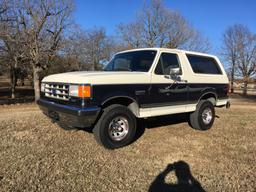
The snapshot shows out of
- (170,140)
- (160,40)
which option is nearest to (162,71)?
(170,140)

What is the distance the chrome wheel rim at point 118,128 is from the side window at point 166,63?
1.41 metres

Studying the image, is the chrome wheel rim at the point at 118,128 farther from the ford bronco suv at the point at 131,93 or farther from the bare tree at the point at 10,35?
the bare tree at the point at 10,35

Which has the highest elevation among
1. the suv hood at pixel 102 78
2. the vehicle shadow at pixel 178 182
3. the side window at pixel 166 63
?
the side window at pixel 166 63

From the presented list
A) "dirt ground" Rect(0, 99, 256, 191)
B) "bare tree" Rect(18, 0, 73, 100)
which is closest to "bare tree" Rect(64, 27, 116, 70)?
"bare tree" Rect(18, 0, 73, 100)

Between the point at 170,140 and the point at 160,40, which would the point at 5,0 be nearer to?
the point at 170,140

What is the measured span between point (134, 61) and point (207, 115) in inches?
109

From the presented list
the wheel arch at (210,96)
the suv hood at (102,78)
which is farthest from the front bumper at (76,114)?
the wheel arch at (210,96)

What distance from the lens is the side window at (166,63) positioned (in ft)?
17.9

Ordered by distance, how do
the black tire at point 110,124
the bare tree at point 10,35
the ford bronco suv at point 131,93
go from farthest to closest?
1. the bare tree at point 10,35
2. the black tire at point 110,124
3. the ford bronco suv at point 131,93

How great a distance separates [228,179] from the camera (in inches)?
141

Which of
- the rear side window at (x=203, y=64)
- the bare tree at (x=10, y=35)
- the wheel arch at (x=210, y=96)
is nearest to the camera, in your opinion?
the rear side window at (x=203, y=64)

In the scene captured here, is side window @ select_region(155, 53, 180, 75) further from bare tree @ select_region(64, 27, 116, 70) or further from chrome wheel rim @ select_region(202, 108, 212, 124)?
bare tree @ select_region(64, 27, 116, 70)

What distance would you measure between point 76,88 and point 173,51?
2.86m

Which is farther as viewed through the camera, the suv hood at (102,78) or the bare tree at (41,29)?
the bare tree at (41,29)
